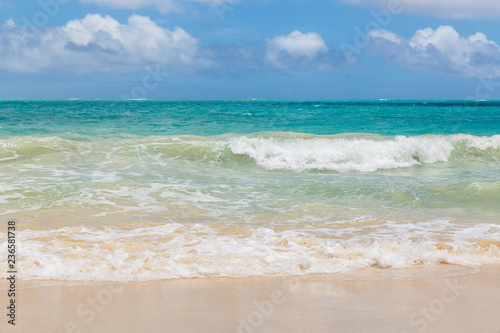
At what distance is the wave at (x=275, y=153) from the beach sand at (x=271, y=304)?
947 cm

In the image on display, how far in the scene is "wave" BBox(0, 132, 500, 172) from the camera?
14.5m

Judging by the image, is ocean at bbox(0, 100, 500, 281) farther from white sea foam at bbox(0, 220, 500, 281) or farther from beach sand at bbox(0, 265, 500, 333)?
beach sand at bbox(0, 265, 500, 333)

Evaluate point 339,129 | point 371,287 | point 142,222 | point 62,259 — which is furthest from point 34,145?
point 339,129

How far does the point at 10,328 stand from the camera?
353cm

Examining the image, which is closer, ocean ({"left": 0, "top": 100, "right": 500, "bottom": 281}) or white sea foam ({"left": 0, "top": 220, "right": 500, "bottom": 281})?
white sea foam ({"left": 0, "top": 220, "right": 500, "bottom": 281})

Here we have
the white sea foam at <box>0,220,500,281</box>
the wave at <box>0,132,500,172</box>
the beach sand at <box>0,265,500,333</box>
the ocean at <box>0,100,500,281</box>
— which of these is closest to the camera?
the beach sand at <box>0,265,500,333</box>

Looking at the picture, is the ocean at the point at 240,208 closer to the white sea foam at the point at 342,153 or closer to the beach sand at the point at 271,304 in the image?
the white sea foam at the point at 342,153

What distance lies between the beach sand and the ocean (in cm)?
29

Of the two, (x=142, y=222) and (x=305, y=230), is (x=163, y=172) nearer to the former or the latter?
(x=142, y=222)

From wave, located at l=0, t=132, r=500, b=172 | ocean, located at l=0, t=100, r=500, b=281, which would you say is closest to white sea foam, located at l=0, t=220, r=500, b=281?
ocean, located at l=0, t=100, r=500, b=281

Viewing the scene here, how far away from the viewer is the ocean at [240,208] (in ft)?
16.9

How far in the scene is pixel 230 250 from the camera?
551 centimetres

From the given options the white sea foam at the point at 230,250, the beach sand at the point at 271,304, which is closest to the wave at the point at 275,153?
the white sea foam at the point at 230,250

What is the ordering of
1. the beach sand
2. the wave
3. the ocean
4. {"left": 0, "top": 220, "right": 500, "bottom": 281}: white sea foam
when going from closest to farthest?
the beach sand → {"left": 0, "top": 220, "right": 500, "bottom": 281}: white sea foam → the ocean → the wave
